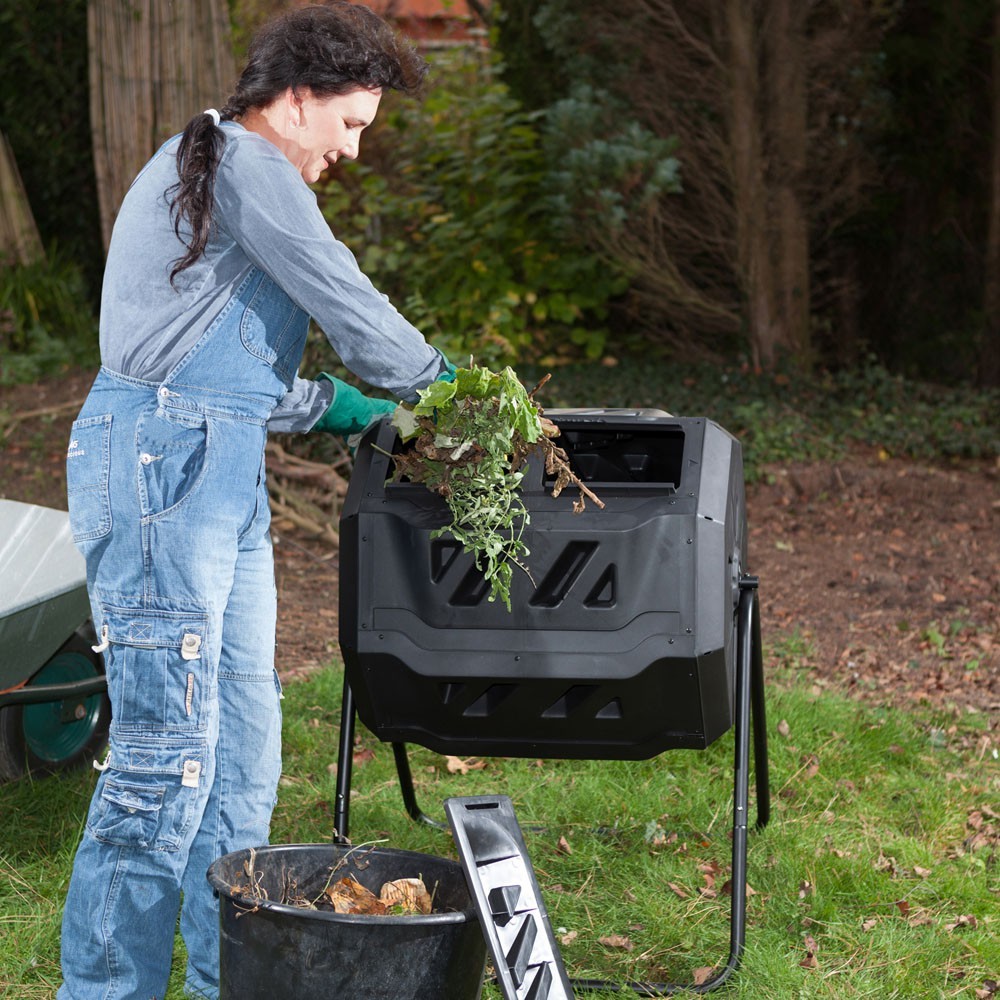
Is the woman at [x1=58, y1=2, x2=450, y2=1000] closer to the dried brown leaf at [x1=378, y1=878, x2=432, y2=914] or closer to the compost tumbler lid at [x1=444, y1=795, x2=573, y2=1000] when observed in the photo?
the dried brown leaf at [x1=378, y1=878, x2=432, y2=914]

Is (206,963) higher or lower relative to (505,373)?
lower

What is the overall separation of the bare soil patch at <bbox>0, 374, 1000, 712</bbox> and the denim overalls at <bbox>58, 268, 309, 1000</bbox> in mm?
2644

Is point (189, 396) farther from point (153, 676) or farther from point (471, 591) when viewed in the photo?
point (471, 591)

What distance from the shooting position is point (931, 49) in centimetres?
1010

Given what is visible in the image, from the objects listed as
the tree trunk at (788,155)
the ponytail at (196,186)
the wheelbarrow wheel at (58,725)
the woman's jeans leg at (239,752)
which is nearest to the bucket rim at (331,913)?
the woman's jeans leg at (239,752)

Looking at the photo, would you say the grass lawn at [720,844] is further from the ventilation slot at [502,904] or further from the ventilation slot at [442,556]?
the ventilation slot at [442,556]

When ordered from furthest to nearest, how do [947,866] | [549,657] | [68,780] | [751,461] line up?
1. [751,461]
2. [68,780]
3. [947,866]
4. [549,657]

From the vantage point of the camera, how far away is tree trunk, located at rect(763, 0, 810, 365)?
9195mm

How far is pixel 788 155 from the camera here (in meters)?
9.34

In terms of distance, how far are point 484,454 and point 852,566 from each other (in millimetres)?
4670

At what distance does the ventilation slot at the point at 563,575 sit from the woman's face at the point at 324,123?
897mm

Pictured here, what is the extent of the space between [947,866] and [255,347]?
2.34 meters

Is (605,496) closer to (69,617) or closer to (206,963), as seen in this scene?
(206,963)

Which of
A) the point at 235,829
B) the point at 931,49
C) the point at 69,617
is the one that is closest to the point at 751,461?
the point at 931,49
